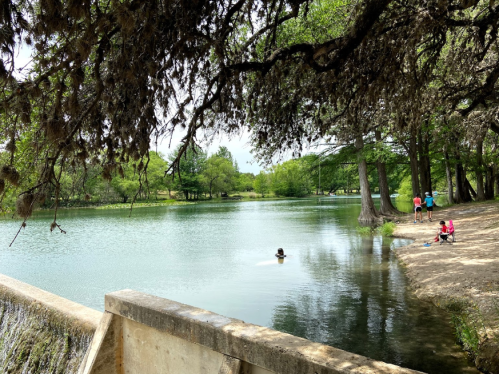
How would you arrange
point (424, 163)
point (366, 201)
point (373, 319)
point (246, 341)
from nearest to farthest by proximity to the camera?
point (246, 341)
point (373, 319)
point (366, 201)
point (424, 163)

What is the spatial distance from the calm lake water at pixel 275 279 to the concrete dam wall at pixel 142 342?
3467 mm

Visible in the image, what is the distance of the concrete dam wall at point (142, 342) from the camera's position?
10.1 ft

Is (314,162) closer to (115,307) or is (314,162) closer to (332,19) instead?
(332,19)

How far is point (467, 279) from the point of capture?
8.50 meters

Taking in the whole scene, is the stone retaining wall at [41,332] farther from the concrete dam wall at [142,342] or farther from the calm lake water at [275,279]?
the calm lake water at [275,279]

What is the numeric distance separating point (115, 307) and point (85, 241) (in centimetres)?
1805

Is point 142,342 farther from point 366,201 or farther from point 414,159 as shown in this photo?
point 414,159

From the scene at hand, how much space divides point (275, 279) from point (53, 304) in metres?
6.95

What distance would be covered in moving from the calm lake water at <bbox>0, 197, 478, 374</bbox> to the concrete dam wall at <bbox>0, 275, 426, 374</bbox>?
3.47 m

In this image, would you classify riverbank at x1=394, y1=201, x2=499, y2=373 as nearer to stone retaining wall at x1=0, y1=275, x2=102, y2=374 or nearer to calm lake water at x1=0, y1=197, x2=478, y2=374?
calm lake water at x1=0, y1=197, x2=478, y2=374

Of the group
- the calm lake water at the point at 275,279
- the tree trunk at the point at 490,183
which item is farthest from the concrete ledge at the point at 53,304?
the tree trunk at the point at 490,183

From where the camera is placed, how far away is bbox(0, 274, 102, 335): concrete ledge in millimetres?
5320

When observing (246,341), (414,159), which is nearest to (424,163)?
(414,159)

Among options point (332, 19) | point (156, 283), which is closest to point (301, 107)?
point (332, 19)
